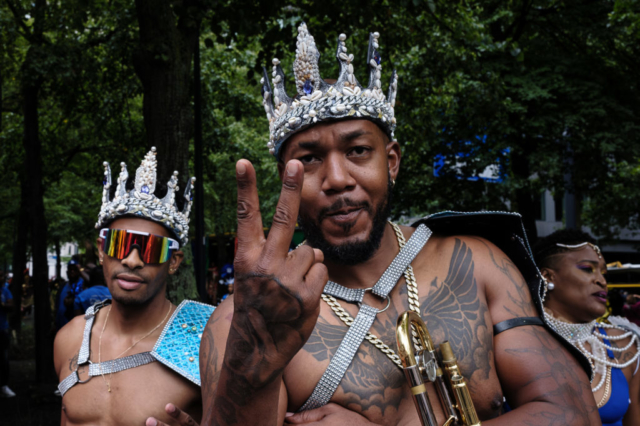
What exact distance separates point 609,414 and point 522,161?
899 centimetres

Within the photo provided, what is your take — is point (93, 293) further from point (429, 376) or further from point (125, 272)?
point (429, 376)

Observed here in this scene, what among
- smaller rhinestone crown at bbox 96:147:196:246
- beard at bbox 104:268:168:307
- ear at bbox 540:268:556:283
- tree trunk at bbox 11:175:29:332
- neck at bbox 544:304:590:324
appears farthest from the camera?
tree trunk at bbox 11:175:29:332

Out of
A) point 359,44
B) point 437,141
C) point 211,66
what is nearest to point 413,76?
point 359,44

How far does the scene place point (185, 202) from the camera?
14.0 ft

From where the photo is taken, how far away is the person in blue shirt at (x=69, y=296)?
31.6 ft

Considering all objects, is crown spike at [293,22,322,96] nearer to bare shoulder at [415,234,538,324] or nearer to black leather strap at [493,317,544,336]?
bare shoulder at [415,234,538,324]

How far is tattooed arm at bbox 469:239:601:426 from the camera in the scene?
2020mm

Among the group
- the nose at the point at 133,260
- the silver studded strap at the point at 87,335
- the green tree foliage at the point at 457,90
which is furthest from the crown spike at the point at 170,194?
the green tree foliage at the point at 457,90

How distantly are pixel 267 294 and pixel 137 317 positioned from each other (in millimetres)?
2496

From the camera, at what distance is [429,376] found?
1942 mm

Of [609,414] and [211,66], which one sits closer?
[609,414]

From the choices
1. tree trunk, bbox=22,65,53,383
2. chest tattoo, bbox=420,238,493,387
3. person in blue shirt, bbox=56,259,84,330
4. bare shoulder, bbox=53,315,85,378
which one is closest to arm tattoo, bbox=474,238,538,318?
chest tattoo, bbox=420,238,493,387

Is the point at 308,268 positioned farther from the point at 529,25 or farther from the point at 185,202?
the point at 529,25

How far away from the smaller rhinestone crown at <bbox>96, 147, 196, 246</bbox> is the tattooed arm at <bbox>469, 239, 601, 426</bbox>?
7.70 ft
